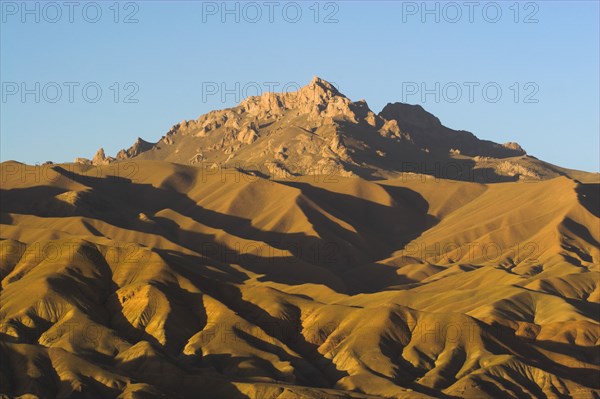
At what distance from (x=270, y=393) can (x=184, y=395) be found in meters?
13.8

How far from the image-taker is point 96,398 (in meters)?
188

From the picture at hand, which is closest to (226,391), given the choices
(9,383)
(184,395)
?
(184,395)

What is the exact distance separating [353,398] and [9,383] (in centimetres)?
5469

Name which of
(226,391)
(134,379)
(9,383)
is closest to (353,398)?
(226,391)

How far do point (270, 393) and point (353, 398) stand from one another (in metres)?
13.6

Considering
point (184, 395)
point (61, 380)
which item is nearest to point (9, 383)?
point (61, 380)

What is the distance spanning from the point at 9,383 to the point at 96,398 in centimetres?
1533

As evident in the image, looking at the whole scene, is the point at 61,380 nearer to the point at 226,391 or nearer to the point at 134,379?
the point at 134,379

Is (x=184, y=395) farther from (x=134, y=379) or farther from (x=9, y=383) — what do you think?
(x=9, y=383)

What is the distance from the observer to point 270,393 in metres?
197

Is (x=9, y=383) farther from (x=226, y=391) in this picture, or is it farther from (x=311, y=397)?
(x=311, y=397)

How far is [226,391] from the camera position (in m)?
199

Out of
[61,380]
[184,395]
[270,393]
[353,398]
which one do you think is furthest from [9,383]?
[353,398]

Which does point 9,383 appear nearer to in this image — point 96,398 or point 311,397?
point 96,398
